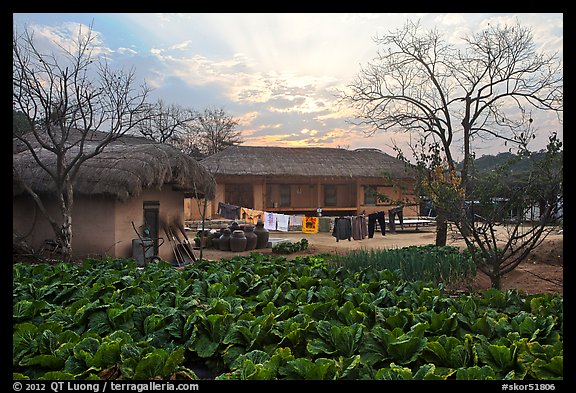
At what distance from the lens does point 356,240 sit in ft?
50.9

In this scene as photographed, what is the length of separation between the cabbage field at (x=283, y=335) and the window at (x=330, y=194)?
1948 centimetres

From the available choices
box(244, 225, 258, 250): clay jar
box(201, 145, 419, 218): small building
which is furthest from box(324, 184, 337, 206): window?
box(244, 225, 258, 250): clay jar

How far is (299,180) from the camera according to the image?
21969 millimetres

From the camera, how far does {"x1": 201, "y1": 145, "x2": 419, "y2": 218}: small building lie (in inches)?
825

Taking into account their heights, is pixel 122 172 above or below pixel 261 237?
above

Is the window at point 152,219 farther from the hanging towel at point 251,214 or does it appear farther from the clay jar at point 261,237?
the hanging towel at point 251,214

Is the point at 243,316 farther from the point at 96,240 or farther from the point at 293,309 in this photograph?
the point at 96,240

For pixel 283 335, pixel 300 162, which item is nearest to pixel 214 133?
pixel 300 162

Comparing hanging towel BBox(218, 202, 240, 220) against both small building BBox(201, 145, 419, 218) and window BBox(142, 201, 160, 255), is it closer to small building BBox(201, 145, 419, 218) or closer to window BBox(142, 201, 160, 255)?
small building BBox(201, 145, 419, 218)

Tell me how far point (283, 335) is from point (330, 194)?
20.8 meters

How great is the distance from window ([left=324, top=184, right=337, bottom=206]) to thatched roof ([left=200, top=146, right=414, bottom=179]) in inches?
47.3

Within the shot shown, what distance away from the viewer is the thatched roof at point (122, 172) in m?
9.19

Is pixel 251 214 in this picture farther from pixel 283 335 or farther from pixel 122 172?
pixel 283 335

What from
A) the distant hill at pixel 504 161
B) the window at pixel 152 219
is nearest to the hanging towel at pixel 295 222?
the window at pixel 152 219
